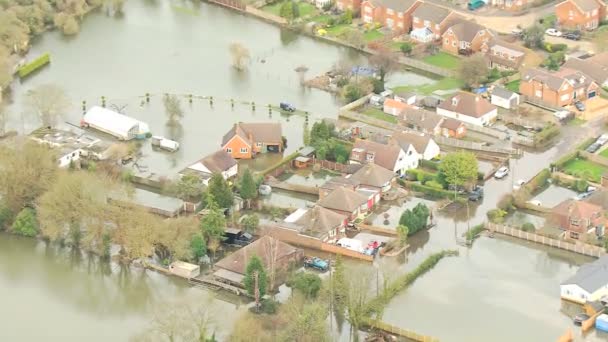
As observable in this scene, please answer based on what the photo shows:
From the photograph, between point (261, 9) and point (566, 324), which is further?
point (261, 9)

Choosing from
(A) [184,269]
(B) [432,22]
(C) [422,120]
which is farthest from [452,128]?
(A) [184,269]

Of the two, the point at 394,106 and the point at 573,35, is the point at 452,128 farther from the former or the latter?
the point at 573,35

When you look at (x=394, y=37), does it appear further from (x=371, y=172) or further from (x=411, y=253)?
(x=411, y=253)

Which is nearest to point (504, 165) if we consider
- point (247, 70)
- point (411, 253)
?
point (411, 253)

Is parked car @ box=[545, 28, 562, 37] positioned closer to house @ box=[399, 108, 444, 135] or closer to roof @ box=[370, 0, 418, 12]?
roof @ box=[370, 0, 418, 12]

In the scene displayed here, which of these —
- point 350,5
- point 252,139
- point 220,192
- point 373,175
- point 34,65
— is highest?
point 220,192

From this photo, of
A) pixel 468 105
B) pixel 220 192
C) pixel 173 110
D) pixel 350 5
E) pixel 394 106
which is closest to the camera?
pixel 220 192

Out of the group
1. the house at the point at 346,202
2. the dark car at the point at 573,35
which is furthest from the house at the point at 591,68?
the house at the point at 346,202
